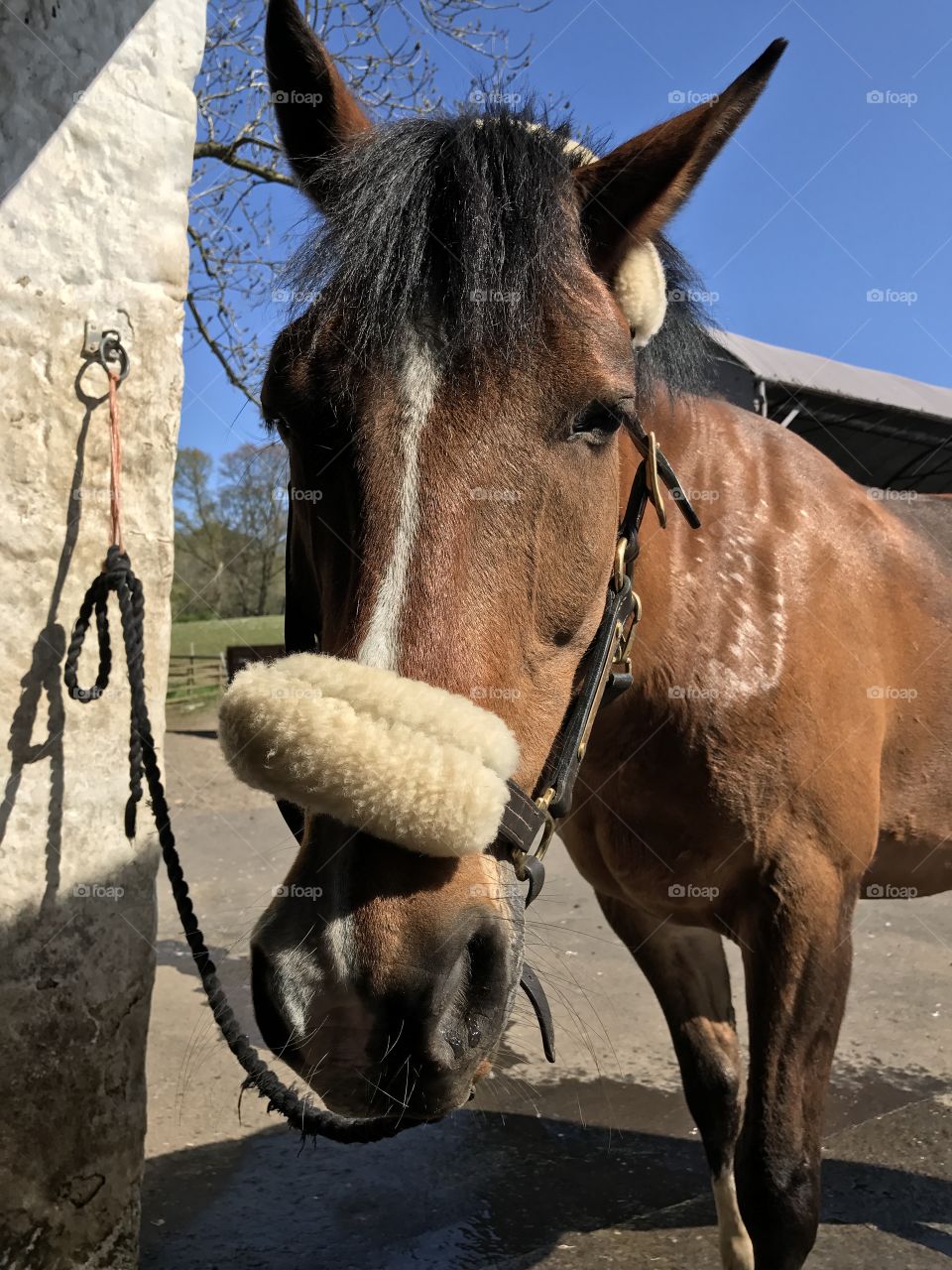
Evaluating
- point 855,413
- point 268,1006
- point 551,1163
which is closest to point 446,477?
point 268,1006

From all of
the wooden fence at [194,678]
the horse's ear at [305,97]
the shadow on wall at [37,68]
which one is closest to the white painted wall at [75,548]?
the shadow on wall at [37,68]

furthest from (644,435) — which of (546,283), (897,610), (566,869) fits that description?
(566,869)

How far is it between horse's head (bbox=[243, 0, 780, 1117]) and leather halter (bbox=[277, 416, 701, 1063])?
0.05 m

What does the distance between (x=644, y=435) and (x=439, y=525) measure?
0.67 m

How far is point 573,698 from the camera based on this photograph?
1.76 m

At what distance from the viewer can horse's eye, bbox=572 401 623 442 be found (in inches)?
63.2

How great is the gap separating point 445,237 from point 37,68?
52.8 inches

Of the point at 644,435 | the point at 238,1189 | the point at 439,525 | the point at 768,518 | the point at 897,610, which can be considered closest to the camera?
the point at 439,525

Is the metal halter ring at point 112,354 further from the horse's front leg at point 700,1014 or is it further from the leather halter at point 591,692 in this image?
the horse's front leg at point 700,1014

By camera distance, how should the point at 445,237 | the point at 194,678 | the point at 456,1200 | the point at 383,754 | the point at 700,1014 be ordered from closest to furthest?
the point at 383,754, the point at 445,237, the point at 700,1014, the point at 456,1200, the point at 194,678

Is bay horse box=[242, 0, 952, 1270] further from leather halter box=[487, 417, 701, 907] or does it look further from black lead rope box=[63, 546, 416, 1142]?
black lead rope box=[63, 546, 416, 1142]

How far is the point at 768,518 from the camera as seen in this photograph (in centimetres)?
254

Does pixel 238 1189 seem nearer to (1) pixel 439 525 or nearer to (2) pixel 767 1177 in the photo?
(2) pixel 767 1177

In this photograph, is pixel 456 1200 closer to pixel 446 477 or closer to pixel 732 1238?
pixel 732 1238
